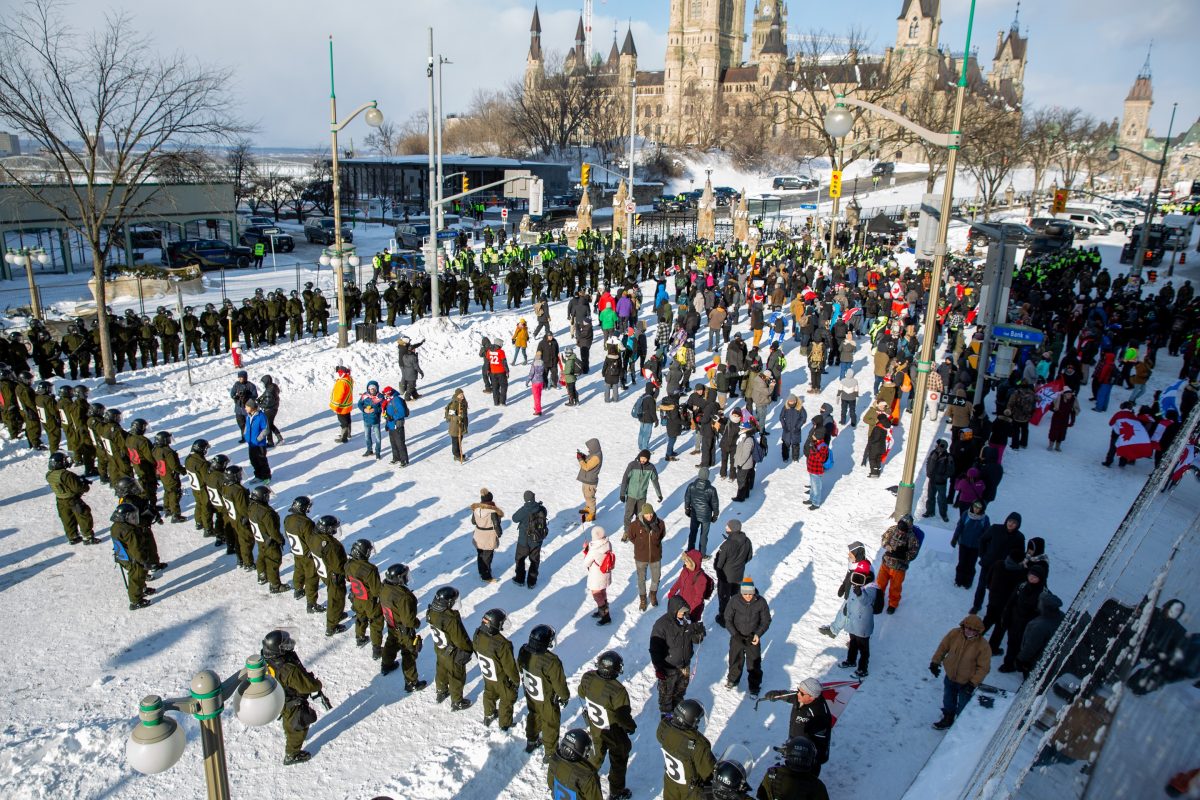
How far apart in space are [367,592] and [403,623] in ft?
2.09

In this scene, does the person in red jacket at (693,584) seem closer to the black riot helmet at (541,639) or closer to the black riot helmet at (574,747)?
the black riot helmet at (541,639)

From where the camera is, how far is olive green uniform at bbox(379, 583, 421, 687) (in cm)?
700

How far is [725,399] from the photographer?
15797 millimetres

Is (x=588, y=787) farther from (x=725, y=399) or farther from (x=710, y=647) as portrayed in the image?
(x=725, y=399)

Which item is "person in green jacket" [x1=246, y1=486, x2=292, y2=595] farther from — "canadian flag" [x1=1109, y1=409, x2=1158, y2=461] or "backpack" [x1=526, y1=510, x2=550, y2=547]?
"canadian flag" [x1=1109, y1=409, x2=1158, y2=461]

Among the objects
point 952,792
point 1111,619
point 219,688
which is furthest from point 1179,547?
point 219,688

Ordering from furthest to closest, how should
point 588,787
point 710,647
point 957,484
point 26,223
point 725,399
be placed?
point 26,223 → point 725,399 → point 957,484 → point 710,647 → point 588,787

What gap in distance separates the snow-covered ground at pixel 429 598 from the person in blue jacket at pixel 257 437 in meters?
0.48

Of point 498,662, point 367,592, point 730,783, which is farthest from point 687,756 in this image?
point 367,592

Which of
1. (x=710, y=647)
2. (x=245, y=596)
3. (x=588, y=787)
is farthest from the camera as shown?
(x=245, y=596)

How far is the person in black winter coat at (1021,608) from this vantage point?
7.41 meters

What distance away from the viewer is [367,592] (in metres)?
7.46

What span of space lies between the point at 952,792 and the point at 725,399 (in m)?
10.9

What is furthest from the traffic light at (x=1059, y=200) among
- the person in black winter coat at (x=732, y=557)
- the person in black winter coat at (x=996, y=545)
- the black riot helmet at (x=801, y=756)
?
the black riot helmet at (x=801, y=756)
